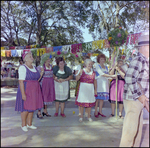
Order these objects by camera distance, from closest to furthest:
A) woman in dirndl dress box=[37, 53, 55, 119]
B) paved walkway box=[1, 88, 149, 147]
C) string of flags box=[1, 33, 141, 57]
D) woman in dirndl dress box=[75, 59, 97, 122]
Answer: paved walkway box=[1, 88, 149, 147] < woman in dirndl dress box=[75, 59, 97, 122] < woman in dirndl dress box=[37, 53, 55, 119] < string of flags box=[1, 33, 141, 57]

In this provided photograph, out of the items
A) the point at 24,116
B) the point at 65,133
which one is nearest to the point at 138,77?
the point at 65,133

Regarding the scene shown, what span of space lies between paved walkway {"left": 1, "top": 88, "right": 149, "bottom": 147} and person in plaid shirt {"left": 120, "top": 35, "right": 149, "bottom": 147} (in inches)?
Answer: 10.6

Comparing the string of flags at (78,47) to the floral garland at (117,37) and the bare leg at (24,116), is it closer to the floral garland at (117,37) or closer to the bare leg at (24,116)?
the floral garland at (117,37)

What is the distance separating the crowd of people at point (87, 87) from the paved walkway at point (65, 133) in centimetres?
27

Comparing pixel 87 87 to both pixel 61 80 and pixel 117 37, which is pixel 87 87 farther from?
pixel 117 37

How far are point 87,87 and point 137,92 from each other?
2.36m

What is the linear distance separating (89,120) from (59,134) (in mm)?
1265

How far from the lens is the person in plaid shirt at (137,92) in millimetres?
2551

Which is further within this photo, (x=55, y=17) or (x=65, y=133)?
(x=55, y=17)

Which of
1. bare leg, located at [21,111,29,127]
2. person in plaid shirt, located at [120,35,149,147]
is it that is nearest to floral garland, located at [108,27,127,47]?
person in plaid shirt, located at [120,35,149,147]

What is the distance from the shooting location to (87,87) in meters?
4.86

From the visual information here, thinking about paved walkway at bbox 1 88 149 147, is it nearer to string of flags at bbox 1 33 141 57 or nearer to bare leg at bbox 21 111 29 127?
bare leg at bbox 21 111 29 127

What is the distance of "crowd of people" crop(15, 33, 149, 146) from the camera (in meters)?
2.58

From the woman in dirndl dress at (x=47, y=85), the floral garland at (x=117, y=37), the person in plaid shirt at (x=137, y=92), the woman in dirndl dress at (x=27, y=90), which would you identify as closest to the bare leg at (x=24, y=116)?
the woman in dirndl dress at (x=27, y=90)
